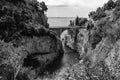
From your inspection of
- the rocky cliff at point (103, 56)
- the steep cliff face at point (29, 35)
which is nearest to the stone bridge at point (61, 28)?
the steep cliff face at point (29, 35)

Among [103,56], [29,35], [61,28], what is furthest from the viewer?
[61,28]

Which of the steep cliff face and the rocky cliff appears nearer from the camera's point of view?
the rocky cliff

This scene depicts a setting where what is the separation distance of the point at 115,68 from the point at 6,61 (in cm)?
1048

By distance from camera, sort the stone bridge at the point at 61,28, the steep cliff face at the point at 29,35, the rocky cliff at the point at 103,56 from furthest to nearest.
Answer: the stone bridge at the point at 61,28
the steep cliff face at the point at 29,35
the rocky cliff at the point at 103,56

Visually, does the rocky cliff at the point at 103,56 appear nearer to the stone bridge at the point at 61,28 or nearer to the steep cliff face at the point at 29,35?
the steep cliff face at the point at 29,35

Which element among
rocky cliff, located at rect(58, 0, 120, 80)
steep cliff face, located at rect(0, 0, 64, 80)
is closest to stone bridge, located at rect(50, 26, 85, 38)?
steep cliff face, located at rect(0, 0, 64, 80)

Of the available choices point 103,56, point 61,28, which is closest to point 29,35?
point 103,56

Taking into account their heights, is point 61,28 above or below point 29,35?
above

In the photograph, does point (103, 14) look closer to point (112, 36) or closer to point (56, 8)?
point (112, 36)

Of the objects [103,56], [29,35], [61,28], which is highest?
[61,28]

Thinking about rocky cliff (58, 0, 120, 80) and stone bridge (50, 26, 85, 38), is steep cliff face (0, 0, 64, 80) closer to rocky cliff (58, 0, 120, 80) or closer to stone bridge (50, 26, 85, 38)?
stone bridge (50, 26, 85, 38)

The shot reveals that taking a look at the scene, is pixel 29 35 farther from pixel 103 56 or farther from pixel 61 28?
pixel 61 28

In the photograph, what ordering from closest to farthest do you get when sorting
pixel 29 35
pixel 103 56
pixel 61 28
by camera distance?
pixel 103 56 → pixel 29 35 → pixel 61 28

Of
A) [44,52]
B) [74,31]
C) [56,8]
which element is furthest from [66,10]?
[44,52]
